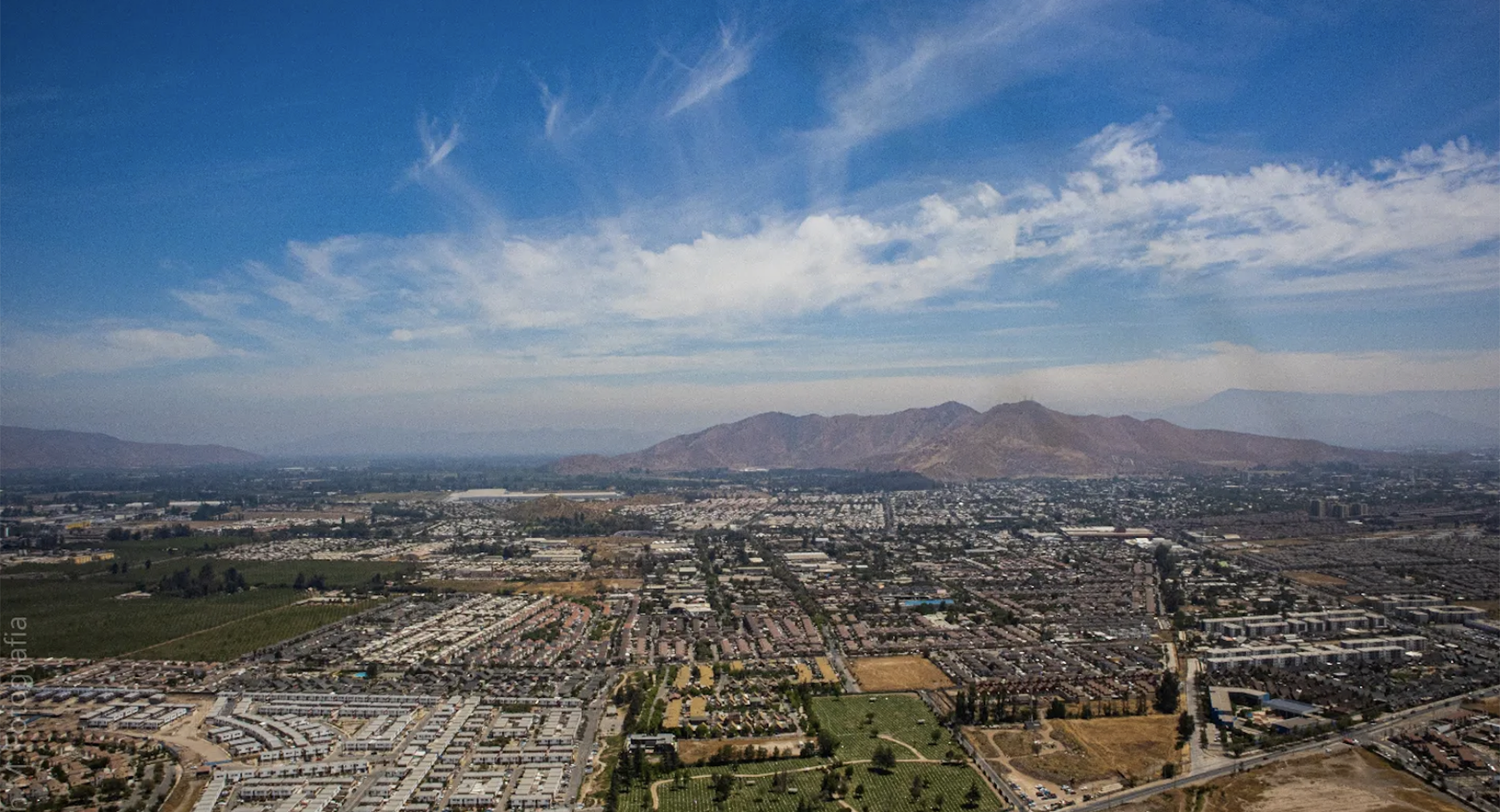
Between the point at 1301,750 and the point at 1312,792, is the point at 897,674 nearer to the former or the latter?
the point at 1301,750

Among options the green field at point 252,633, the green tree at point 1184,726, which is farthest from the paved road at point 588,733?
the green tree at point 1184,726

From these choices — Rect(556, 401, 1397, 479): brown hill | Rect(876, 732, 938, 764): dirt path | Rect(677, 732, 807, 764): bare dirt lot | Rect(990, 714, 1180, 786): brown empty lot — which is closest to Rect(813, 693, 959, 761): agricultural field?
Rect(876, 732, 938, 764): dirt path

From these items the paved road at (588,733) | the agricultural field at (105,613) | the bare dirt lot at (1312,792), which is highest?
the agricultural field at (105,613)

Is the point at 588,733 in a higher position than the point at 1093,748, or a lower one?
higher

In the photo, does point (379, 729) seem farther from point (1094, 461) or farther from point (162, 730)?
point (1094, 461)

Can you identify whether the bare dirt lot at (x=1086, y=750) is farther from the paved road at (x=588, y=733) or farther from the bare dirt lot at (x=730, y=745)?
the paved road at (x=588, y=733)

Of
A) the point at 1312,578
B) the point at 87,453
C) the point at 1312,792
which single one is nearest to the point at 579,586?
the point at 1312,792

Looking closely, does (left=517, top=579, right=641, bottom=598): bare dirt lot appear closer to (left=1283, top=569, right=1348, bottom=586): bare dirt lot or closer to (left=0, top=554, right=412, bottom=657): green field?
(left=0, top=554, right=412, bottom=657): green field
